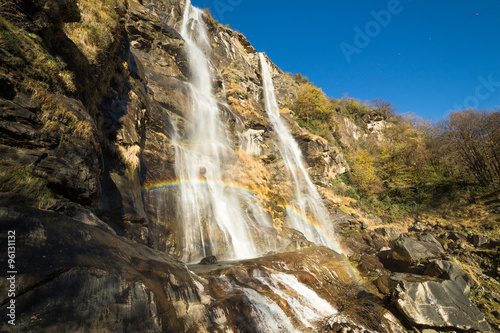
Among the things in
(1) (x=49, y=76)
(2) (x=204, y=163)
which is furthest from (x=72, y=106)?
(2) (x=204, y=163)

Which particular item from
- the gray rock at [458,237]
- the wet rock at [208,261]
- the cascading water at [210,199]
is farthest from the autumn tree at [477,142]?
the wet rock at [208,261]

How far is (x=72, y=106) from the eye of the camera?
506cm

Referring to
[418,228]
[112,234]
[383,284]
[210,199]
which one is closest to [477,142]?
[418,228]

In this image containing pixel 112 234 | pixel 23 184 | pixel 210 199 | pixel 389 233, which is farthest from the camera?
pixel 389 233

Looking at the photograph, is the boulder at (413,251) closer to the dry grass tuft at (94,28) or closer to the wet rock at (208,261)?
the wet rock at (208,261)

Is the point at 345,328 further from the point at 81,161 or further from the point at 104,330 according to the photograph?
the point at 81,161

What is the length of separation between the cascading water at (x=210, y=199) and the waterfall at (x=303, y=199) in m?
4.81

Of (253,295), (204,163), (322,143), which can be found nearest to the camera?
(253,295)

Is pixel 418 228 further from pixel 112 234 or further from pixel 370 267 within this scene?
pixel 112 234

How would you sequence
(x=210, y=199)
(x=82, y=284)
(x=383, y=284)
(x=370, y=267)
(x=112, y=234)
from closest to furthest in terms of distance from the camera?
1. (x=82, y=284)
2. (x=112, y=234)
3. (x=383, y=284)
4. (x=370, y=267)
5. (x=210, y=199)

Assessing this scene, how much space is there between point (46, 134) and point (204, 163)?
10653mm

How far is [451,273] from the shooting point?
7.68 meters

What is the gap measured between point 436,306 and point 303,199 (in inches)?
561

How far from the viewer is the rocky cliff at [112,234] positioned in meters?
2.73
